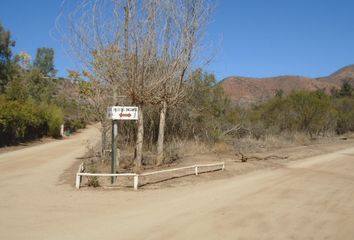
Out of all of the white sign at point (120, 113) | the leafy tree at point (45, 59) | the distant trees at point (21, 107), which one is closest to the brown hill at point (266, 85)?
the leafy tree at point (45, 59)

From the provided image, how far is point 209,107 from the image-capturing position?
84.4ft

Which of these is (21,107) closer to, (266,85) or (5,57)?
(5,57)

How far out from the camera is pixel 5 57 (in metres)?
52.9

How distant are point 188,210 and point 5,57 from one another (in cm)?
4999

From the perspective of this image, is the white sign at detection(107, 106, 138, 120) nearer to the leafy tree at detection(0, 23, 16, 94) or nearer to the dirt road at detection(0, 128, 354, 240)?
the dirt road at detection(0, 128, 354, 240)

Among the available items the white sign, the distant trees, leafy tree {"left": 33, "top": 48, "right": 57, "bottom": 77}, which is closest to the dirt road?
the white sign

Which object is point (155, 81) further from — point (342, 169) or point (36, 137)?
point (36, 137)

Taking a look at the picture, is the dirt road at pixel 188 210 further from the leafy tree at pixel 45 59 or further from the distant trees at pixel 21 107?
the leafy tree at pixel 45 59

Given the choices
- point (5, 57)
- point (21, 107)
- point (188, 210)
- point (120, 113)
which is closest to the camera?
point (188, 210)

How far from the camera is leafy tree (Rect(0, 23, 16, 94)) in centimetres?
5147

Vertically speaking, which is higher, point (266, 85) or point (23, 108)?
point (266, 85)

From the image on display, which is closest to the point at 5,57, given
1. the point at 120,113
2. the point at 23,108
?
the point at 23,108

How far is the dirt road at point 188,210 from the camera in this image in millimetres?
7406

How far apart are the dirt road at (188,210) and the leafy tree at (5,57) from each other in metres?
42.3
